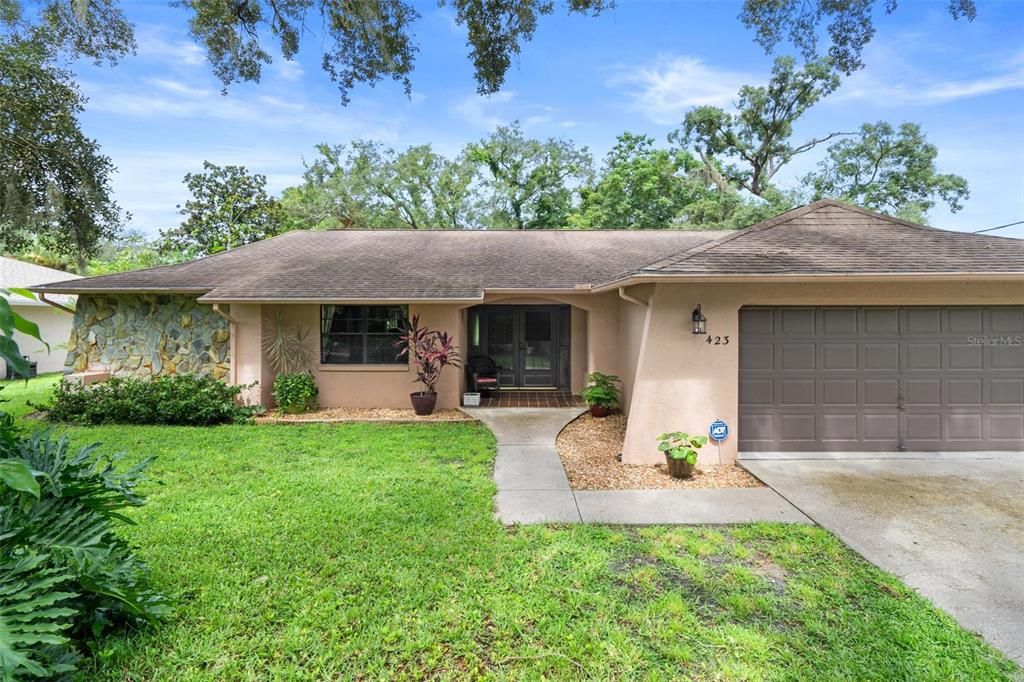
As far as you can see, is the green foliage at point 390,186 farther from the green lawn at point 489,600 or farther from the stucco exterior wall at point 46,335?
the green lawn at point 489,600

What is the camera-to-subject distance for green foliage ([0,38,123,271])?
958 centimetres

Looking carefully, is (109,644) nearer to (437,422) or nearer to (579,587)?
(579,587)

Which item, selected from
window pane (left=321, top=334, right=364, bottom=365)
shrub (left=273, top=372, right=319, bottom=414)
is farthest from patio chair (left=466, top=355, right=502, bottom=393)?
shrub (left=273, top=372, right=319, bottom=414)

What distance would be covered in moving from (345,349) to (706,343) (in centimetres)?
712

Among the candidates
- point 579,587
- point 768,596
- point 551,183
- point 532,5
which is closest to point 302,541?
point 579,587

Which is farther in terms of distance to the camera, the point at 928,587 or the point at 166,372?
the point at 166,372

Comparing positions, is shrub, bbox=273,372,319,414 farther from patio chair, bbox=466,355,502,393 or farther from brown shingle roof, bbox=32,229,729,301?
patio chair, bbox=466,355,502,393

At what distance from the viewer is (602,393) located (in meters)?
9.38

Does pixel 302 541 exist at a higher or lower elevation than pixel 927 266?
lower

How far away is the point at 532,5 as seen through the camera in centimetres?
459

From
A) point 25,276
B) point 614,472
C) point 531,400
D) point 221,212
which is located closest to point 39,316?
point 25,276

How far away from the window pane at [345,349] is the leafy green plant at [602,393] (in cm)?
476

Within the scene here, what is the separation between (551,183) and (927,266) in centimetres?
2300

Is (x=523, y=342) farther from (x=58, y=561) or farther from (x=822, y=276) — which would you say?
(x=58, y=561)
